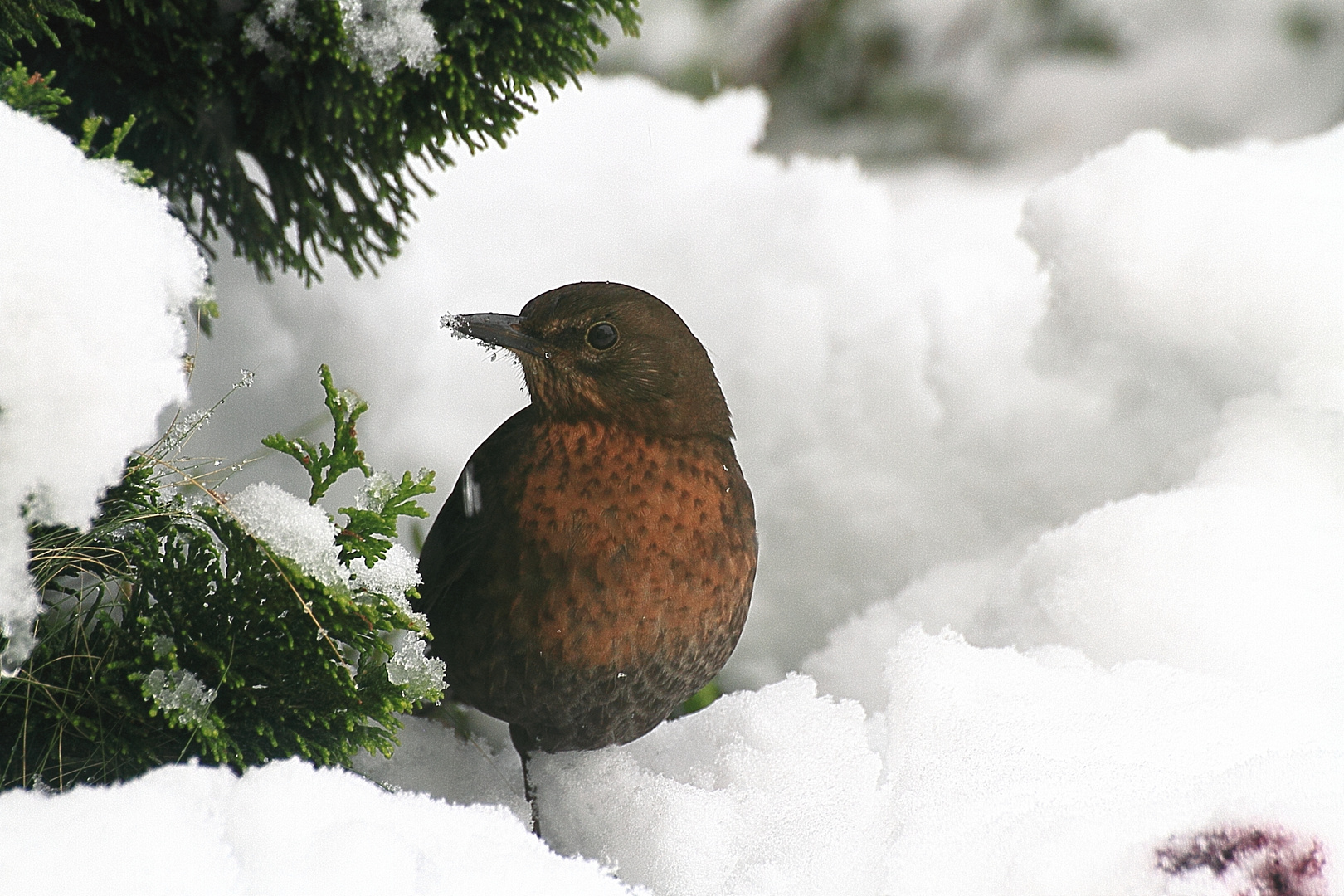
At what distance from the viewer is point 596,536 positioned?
4.06 feet

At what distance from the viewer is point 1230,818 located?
1.08 meters

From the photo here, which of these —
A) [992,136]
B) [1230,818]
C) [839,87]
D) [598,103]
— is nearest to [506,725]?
[1230,818]

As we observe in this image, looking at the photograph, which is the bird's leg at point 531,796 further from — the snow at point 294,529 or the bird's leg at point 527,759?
the snow at point 294,529

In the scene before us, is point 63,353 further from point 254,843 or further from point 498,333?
point 498,333

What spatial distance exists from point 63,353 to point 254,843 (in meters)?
0.38

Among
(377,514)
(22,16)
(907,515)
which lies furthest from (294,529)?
(907,515)

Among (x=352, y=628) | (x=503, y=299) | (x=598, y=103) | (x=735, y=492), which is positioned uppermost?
(x=598, y=103)

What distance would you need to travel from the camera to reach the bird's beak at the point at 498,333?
1240mm

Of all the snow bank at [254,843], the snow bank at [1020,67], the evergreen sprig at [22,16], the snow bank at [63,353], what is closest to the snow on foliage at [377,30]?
the evergreen sprig at [22,16]

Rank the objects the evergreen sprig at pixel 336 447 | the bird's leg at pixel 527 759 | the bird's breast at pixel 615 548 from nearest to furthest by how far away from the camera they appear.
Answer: the evergreen sprig at pixel 336 447
the bird's breast at pixel 615 548
the bird's leg at pixel 527 759

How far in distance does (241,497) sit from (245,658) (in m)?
0.14

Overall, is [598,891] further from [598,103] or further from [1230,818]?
[598,103]

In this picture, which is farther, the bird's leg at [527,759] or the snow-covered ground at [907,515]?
the bird's leg at [527,759]

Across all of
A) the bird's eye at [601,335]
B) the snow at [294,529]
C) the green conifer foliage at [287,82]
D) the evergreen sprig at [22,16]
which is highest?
the green conifer foliage at [287,82]
